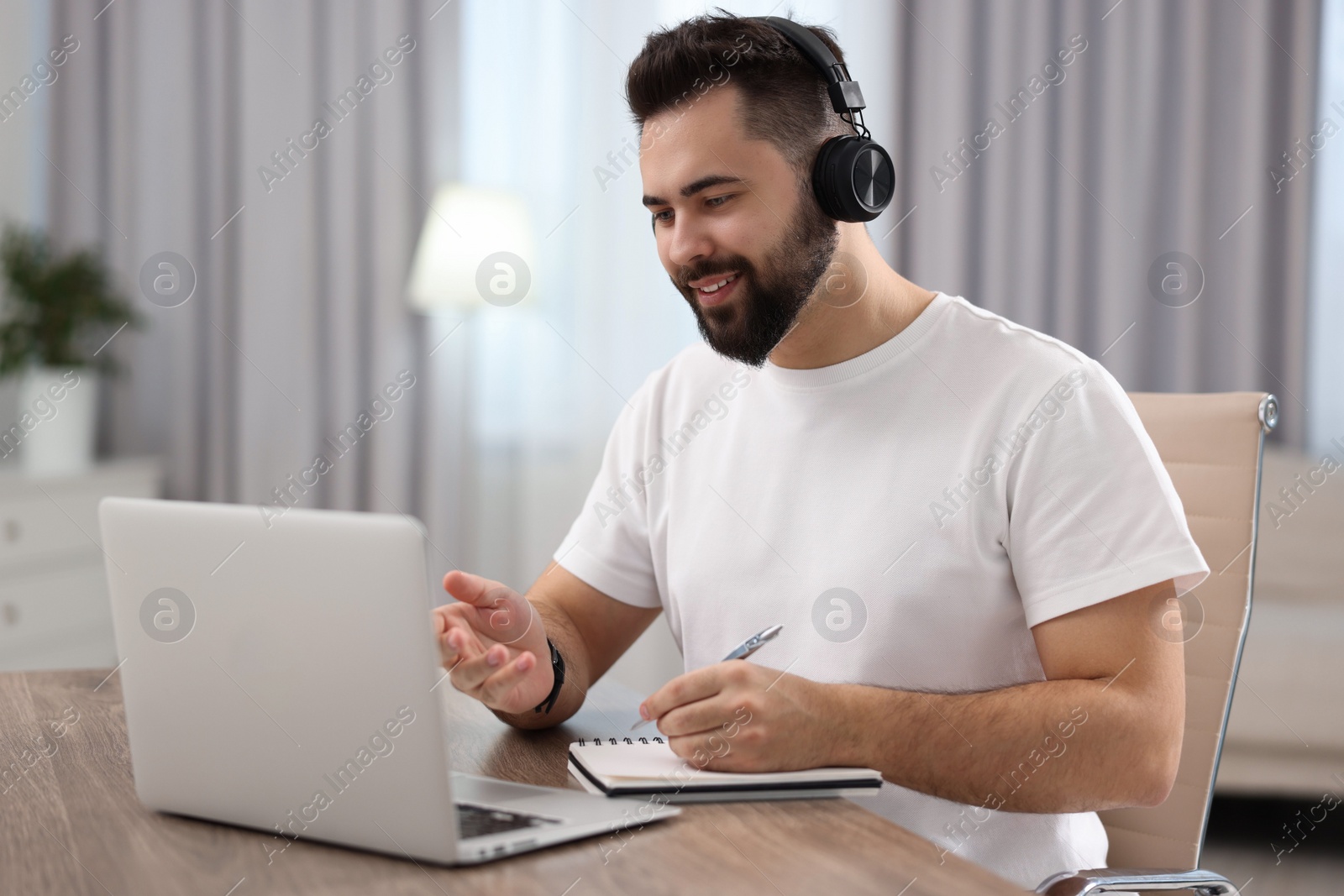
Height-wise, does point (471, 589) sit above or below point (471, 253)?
below

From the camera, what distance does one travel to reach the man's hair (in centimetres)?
124

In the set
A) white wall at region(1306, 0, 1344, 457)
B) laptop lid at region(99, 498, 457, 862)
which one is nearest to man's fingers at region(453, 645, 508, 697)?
laptop lid at region(99, 498, 457, 862)

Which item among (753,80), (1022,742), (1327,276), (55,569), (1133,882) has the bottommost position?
(55,569)

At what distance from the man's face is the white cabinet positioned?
5.72ft

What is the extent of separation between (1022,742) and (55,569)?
92.1 inches

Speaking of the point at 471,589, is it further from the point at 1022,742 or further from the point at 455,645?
the point at 1022,742

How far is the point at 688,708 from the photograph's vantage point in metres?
0.83

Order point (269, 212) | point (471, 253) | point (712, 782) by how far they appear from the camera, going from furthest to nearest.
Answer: point (269, 212)
point (471, 253)
point (712, 782)

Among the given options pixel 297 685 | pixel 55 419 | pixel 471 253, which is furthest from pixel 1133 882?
pixel 55 419

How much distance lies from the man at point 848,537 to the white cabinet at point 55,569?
1614 mm

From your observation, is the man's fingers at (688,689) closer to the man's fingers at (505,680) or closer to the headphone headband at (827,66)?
the man's fingers at (505,680)

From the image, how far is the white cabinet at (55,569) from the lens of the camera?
94.3 inches

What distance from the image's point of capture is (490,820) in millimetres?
724

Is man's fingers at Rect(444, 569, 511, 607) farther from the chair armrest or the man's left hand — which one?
the chair armrest
